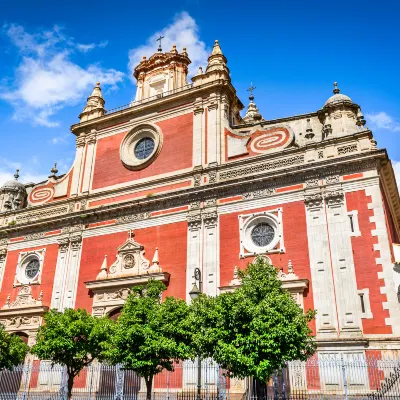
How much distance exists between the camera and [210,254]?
864 inches

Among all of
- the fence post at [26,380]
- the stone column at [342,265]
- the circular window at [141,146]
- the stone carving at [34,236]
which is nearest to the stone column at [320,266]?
the stone column at [342,265]

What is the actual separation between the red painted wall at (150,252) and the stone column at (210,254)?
3.77 feet

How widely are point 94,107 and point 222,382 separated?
19986 millimetres

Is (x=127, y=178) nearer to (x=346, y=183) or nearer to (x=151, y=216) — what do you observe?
(x=151, y=216)

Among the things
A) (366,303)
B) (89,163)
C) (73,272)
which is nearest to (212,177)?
(89,163)

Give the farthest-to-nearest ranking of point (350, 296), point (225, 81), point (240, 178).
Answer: point (225, 81), point (240, 178), point (350, 296)

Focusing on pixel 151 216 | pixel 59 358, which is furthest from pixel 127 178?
pixel 59 358

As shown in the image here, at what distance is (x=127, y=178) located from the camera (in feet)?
88.2

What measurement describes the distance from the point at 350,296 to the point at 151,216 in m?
11.0

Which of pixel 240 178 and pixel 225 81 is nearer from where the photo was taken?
pixel 240 178

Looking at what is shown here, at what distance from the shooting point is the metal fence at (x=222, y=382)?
1656 centimetres

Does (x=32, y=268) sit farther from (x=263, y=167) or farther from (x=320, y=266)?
(x=320, y=266)

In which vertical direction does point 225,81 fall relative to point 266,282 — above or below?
above

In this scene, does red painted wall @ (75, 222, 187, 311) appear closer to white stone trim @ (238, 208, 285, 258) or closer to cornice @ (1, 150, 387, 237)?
cornice @ (1, 150, 387, 237)
